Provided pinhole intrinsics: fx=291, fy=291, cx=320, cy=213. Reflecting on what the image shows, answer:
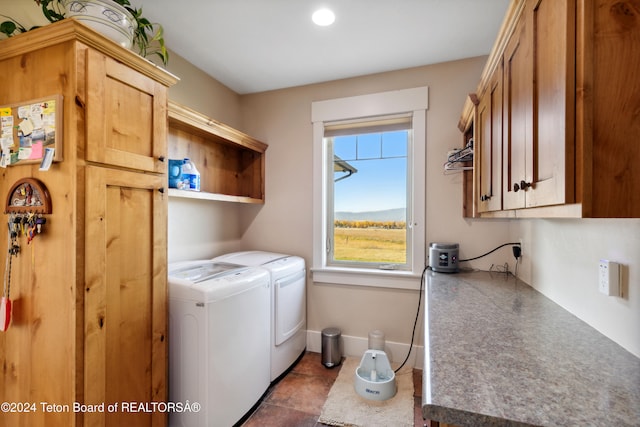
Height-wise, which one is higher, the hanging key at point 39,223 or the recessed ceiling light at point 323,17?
the recessed ceiling light at point 323,17


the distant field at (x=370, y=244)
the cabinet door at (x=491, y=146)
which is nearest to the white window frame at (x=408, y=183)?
the distant field at (x=370, y=244)

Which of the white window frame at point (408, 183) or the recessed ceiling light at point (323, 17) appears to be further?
the white window frame at point (408, 183)

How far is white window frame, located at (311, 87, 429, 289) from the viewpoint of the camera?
7.92 feet

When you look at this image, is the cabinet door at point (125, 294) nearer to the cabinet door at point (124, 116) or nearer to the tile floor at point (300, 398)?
the cabinet door at point (124, 116)

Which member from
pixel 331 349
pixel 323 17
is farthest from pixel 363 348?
pixel 323 17

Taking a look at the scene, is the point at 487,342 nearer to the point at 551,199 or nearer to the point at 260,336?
the point at 551,199

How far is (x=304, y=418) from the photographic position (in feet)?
6.06

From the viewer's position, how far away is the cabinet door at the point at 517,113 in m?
0.97

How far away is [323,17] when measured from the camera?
1808 mm

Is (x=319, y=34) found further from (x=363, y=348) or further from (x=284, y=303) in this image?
(x=363, y=348)

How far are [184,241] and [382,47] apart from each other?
2106mm

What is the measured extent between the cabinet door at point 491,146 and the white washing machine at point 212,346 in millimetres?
1462

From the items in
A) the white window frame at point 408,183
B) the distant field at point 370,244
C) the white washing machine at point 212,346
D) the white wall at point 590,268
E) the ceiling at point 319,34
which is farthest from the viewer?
the distant field at point 370,244

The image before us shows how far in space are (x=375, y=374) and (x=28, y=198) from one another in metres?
2.26
